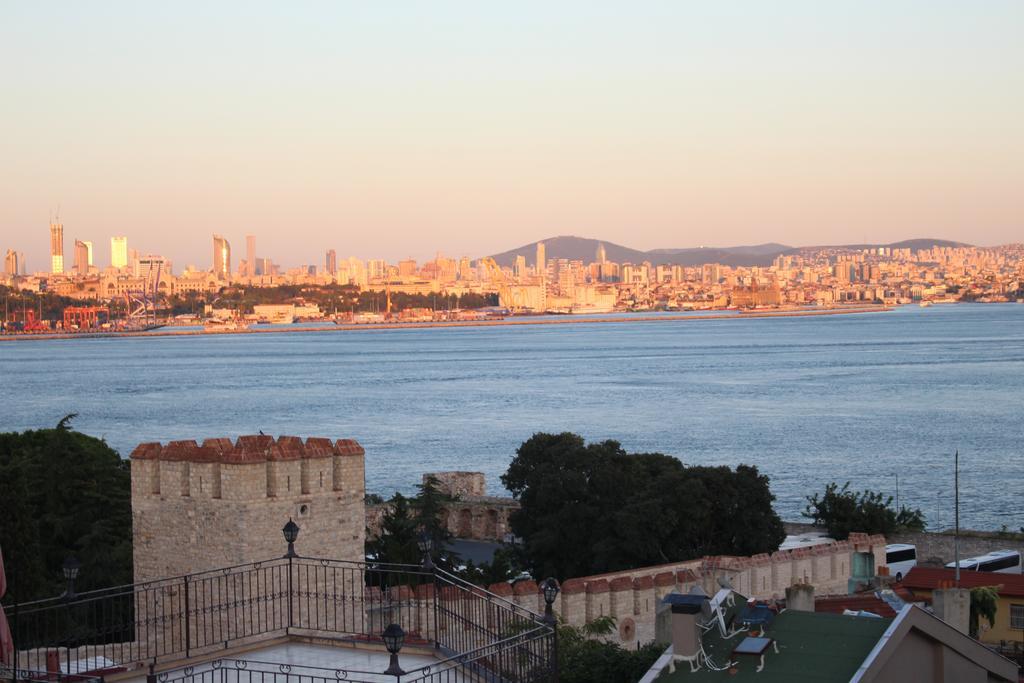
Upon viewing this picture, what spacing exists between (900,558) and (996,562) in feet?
3.97

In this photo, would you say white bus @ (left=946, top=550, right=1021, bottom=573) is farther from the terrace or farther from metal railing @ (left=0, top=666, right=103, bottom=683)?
metal railing @ (left=0, top=666, right=103, bottom=683)

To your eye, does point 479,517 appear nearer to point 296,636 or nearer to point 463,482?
point 463,482

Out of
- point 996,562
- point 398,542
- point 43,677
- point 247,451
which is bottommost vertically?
point 996,562

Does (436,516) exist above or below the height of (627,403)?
above

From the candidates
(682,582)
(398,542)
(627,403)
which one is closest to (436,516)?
(398,542)

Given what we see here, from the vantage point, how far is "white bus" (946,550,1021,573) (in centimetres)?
1783

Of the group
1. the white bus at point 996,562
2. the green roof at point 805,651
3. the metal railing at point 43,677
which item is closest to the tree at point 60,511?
the metal railing at point 43,677

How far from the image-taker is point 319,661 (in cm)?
694

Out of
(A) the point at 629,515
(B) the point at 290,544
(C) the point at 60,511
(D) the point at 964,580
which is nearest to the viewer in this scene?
(B) the point at 290,544

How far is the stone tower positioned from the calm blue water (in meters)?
19.8

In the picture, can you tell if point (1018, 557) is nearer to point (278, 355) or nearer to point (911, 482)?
point (911, 482)

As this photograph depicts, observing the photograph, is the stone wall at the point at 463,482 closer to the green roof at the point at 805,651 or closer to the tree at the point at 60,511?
the tree at the point at 60,511

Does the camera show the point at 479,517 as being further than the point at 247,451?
Yes

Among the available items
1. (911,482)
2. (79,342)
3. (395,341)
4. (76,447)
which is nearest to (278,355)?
(395,341)
